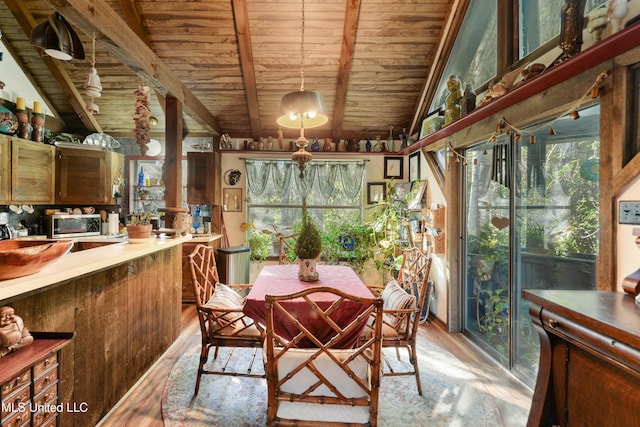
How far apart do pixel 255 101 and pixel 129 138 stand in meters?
2.34

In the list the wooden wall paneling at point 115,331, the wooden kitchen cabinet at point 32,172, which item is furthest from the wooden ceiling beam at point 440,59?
the wooden kitchen cabinet at point 32,172

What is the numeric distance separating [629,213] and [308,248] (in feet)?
6.01

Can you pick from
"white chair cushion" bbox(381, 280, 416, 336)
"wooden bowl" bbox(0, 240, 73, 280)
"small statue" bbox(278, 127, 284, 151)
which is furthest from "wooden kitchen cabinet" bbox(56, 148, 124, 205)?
"white chair cushion" bbox(381, 280, 416, 336)

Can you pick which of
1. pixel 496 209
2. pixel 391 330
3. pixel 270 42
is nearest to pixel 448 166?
pixel 496 209

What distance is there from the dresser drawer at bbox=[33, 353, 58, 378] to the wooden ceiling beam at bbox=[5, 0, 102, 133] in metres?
3.35

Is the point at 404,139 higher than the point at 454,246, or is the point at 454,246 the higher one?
the point at 404,139

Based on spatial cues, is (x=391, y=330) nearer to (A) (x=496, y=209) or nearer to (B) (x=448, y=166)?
(A) (x=496, y=209)

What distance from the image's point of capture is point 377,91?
4.55 metres

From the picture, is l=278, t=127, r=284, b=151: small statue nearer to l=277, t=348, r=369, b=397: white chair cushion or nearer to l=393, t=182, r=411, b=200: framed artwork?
l=393, t=182, r=411, b=200: framed artwork

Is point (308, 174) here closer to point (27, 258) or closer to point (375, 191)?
point (375, 191)

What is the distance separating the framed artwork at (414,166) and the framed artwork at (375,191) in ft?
1.49

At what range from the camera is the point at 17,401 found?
1.09 meters

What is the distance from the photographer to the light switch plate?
1565 millimetres

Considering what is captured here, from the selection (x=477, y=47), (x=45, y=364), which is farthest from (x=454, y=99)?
(x=45, y=364)
